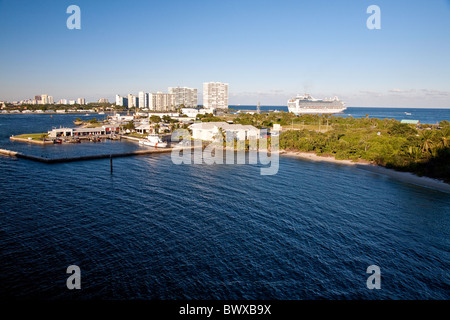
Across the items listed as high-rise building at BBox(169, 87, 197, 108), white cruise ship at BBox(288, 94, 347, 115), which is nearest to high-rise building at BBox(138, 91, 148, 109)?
high-rise building at BBox(169, 87, 197, 108)

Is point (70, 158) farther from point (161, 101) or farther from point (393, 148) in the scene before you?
point (161, 101)

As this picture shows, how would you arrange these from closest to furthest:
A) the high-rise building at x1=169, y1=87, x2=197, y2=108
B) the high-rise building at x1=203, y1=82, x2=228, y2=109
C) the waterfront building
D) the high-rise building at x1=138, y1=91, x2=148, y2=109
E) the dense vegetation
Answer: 1. the dense vegetation
2. the waterfront building
3. the high-rise building at x1=203, y1=82, x2=228, y2=109
4. the high-rise building at x1=169, y1=87, x2=197, y2=108
5. the high-rise building at x1=138, y1=91, x2=148, y2=109

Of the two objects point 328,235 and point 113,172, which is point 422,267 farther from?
point 113,172

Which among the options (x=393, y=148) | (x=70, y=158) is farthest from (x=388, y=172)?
(x=70, y=158)

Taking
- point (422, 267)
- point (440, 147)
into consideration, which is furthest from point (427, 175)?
point (422, 267)

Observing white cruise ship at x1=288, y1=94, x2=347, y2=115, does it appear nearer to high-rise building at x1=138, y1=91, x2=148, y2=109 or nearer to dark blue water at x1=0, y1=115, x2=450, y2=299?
high-rise building at x1=138, y1=91, x2=148, y2=109

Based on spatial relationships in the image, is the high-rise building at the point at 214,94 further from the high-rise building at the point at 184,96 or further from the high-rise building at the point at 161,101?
the high-rise building at the point at 161,101
